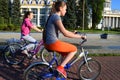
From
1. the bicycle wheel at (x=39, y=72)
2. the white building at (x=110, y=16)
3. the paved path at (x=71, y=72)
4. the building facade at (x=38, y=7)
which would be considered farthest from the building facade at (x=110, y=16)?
the bicycle wheel at (x=39, y=72)

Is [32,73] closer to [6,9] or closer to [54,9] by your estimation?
[54,9]

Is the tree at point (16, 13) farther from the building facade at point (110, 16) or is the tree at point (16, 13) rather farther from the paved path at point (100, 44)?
the building facade at point (110, 16)

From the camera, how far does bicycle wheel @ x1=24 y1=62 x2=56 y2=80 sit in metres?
6.51

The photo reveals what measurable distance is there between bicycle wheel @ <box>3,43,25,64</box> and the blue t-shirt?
11.2 feet

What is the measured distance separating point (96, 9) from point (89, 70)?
66.3 metres

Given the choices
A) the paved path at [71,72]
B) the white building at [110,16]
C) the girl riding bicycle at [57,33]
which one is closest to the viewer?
the girl riding bicycle at [57,33]

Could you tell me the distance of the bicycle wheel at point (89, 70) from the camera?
751 centimetres

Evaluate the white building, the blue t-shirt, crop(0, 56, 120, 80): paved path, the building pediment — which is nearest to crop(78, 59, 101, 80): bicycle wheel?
crop(0, 56, 120, 80): paved path

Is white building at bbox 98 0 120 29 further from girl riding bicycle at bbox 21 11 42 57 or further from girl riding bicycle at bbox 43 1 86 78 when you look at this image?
girl riding bicycle at bbox 43 1 86 78

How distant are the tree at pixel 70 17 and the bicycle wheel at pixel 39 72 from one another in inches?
2226

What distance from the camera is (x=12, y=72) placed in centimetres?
848

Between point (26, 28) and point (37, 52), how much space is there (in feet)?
2.74

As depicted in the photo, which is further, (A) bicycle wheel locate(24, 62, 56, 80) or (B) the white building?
(B) the white building

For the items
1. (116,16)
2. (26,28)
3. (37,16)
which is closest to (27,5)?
(37,16)
